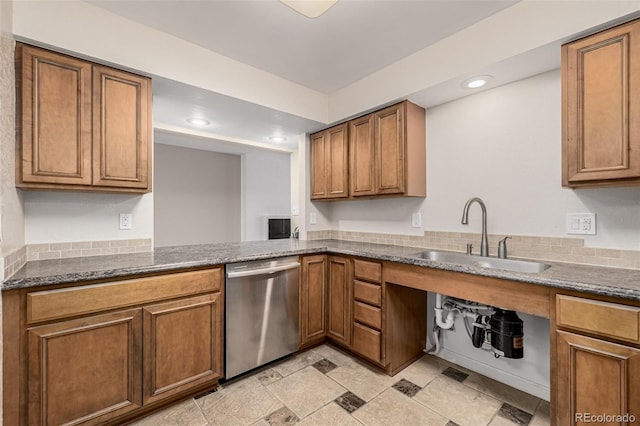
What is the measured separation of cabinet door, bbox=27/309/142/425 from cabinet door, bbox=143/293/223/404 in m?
0.06

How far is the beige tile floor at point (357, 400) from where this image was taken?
1.69 meters

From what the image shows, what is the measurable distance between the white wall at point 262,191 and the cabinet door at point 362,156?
2717mm

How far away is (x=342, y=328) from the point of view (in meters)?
2.47

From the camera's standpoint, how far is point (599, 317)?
123cm

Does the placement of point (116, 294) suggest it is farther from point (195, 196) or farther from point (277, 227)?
point (277, 227)

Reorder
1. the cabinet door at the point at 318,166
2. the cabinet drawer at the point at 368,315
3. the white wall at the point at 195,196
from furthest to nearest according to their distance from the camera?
the white wall at the point at 195,196 < the cabinet door at the point at 318,166 < the cabinet drawer at the point at 368,315

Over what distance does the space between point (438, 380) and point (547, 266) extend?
1.12 m

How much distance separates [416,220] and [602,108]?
1440 mm

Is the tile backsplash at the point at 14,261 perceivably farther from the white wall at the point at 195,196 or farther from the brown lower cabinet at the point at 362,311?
the white wall at the point at 195,196

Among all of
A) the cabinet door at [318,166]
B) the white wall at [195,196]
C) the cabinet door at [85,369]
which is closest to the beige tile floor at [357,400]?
the cabinet door at [85,369]

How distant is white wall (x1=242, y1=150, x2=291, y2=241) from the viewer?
5.45m

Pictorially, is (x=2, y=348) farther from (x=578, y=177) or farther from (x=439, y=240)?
(x=578, y=177)

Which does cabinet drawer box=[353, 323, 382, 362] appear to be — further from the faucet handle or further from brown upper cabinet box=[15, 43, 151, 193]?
brown upper cabinet box=[15, 43, 151, 193]

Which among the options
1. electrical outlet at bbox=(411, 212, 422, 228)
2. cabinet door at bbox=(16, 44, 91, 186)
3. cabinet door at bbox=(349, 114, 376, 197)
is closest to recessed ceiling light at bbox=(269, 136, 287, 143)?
cabinet door at bbox=(349, 114, 376, 197)
